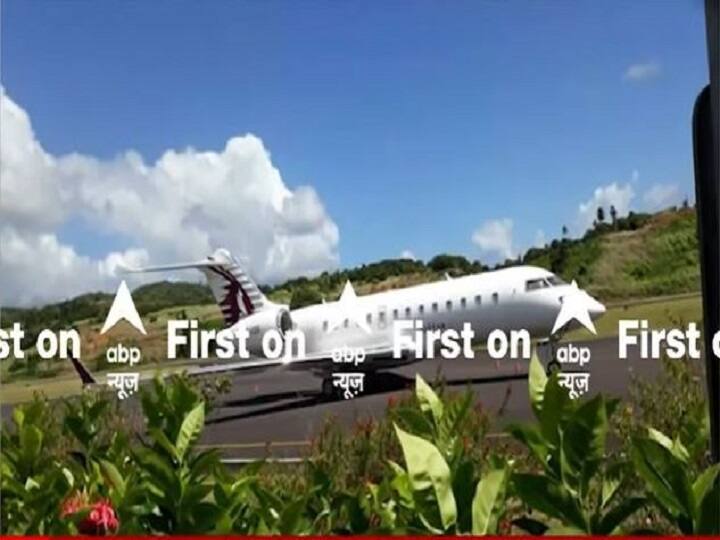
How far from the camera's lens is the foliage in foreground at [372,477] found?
2.45 metres

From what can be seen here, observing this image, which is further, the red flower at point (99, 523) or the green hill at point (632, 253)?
the green hill at point (632, 253)

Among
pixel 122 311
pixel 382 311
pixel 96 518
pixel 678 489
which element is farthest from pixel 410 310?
pixel 96 518

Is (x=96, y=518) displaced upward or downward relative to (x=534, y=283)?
downward

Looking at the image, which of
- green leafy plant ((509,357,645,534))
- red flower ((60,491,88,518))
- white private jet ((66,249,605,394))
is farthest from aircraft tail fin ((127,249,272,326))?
green leafy plant ((509,357,645,534))

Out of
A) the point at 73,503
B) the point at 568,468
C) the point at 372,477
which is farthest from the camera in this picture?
the point at 372,477

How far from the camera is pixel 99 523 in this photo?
2631 millimetres

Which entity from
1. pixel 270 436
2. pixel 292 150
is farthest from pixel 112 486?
pixel 292 150

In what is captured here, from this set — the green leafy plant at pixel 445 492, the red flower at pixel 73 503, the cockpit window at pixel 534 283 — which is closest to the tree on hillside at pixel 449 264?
the cockpit window at pixel 534 283

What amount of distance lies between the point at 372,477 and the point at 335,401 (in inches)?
9.5

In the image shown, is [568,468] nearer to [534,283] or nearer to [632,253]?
[534,283]

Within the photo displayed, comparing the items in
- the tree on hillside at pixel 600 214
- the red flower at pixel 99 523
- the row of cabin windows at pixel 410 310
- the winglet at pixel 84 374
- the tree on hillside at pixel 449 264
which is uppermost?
the tree on hillside at pixel 600 214

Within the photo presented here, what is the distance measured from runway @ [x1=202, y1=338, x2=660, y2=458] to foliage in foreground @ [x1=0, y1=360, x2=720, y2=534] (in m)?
0.06

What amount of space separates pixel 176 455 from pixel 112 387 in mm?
485

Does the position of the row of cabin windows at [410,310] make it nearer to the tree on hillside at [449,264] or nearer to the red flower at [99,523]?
the tree on hillside at [449,264]
